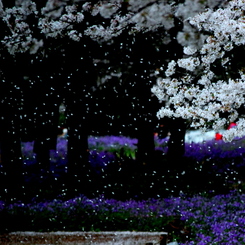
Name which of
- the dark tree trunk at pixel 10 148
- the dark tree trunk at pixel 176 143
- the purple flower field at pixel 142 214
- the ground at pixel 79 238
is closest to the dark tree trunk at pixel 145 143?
the dark tree trunk at pixel 176 143

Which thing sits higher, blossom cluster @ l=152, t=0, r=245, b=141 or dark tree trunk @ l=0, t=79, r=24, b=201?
blossom cluster @ l=152, t=0, r=245, b=141

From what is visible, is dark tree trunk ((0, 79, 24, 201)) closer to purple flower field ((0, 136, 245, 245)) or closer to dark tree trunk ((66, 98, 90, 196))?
purple flower field ((0, 136, 245, 245))

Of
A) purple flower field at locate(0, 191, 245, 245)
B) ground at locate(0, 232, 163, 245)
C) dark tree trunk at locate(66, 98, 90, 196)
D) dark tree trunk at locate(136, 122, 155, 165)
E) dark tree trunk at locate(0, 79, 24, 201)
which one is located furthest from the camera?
dark tree trunk at locate(136, 122, 155, 165)

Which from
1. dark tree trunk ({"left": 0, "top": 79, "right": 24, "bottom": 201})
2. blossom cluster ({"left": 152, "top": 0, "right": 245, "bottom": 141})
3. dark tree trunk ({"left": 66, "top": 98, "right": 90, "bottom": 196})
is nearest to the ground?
blossom cluster ({"left": 152, "top": 0, "right": 245, "bottom": 141})

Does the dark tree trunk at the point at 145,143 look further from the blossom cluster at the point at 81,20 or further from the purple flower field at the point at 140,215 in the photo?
the blossom cluster at the point at 81,20

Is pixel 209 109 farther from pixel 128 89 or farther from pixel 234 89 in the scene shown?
pixel 128 89

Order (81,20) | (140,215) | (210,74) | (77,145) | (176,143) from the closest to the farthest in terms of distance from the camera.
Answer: (210,74)
(81,20)
(140,215)
(77,145)
(176,143)

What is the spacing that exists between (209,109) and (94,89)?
7766 millimetres

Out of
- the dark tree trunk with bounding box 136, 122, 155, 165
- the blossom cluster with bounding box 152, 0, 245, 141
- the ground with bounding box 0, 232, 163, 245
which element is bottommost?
the ground with bounding box 0, 232, 163, 245

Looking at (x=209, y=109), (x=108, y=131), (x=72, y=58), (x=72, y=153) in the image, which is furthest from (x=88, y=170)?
(x=108, y=131)

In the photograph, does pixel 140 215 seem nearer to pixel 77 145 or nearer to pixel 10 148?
pixel 77 145

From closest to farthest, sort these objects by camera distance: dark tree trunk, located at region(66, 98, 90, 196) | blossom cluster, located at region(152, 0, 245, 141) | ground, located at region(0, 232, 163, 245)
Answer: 1. blossom cluster, located at region(152, 0, 245, 141)
2. ground, located at region(0, 232, 163, 245)
3. dark tree trunk, located at region(66, 98, 90, 196)

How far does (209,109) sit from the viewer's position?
6336mm

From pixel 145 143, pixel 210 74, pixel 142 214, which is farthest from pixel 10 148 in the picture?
pixel 210 74
